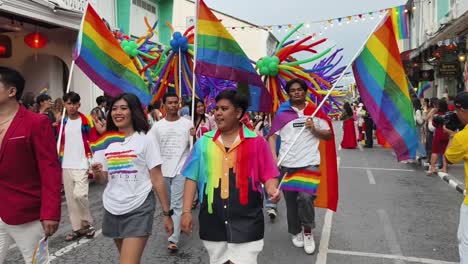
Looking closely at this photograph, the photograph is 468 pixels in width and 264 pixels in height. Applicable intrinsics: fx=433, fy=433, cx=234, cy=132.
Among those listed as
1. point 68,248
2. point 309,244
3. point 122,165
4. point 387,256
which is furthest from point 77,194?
point 387,256

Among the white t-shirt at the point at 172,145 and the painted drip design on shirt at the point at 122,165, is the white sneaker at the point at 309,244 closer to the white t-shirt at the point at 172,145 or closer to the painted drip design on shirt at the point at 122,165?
the white t-shirt at the point at 172,145

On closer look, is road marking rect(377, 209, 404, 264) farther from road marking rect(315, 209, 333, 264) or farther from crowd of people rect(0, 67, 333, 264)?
crowd of people rect(0, 67, 333, 264)

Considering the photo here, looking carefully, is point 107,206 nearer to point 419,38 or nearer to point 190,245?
point 190,245

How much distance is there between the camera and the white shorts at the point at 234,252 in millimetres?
2939

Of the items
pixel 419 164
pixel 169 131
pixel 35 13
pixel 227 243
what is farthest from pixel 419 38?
pixel 227 243

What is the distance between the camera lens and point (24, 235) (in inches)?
113

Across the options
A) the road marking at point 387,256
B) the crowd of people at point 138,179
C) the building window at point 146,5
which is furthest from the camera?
the building window at point 146,5

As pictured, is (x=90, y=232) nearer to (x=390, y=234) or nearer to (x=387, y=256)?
(x=387, y=256)

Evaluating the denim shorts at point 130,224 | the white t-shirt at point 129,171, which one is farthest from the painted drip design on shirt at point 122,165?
the denim shorts at point 130,224

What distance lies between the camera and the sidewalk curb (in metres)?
8.05

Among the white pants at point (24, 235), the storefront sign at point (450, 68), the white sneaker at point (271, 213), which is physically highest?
the storefront sign at point (450, 68)

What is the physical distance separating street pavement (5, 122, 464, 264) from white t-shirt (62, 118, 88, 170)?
0.93 metres

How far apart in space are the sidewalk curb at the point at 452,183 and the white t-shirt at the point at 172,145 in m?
5.36

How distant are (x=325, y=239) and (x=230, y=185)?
270 centimetres
